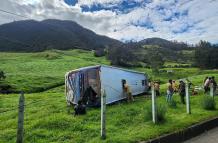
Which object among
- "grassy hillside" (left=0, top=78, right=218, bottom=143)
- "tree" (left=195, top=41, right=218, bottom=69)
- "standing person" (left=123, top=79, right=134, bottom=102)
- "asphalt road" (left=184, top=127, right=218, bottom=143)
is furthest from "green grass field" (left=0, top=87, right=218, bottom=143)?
"tree" (left=195, top=41, right=218, bottom=69)

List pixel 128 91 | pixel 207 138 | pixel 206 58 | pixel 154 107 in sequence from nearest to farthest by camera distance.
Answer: pixel 207 138, pixel 154 107, pixel 128 91, pixel 206 58

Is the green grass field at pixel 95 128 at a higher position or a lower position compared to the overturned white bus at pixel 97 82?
lower

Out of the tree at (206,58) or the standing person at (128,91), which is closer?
the standing person at (128,91)

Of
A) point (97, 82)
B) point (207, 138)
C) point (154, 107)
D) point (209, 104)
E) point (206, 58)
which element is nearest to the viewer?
point (207, 138)

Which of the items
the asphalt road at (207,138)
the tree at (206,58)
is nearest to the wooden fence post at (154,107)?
the asphalt road at (207,138)

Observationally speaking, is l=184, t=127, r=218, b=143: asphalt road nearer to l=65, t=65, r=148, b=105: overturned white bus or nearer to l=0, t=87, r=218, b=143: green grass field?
→ l=0, t=87, r=218, b=143: green grass field

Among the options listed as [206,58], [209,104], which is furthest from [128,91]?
[206,58]

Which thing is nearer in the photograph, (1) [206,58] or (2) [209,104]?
(2) [209,104]

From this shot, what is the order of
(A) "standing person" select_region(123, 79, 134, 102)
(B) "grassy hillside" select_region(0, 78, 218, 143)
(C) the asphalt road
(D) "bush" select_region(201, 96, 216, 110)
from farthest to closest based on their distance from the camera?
(A) "standing person" select_region(123, 79, 134, 102), (D) "bush" select_region(201, 96, 216, 110), (C) the asphalt road, (B) "grassy hillside" select_region(0, 78, 218, 143)

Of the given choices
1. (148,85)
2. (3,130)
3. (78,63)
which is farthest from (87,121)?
(78,63)

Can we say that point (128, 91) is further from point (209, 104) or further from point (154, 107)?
point (154, 107)

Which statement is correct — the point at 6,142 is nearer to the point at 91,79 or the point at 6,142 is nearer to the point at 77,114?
the point at 77,114

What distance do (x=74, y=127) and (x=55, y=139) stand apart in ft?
6.78

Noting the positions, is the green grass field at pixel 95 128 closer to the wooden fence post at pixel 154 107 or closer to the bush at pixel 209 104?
the wooden fence post at pixel 154 107
